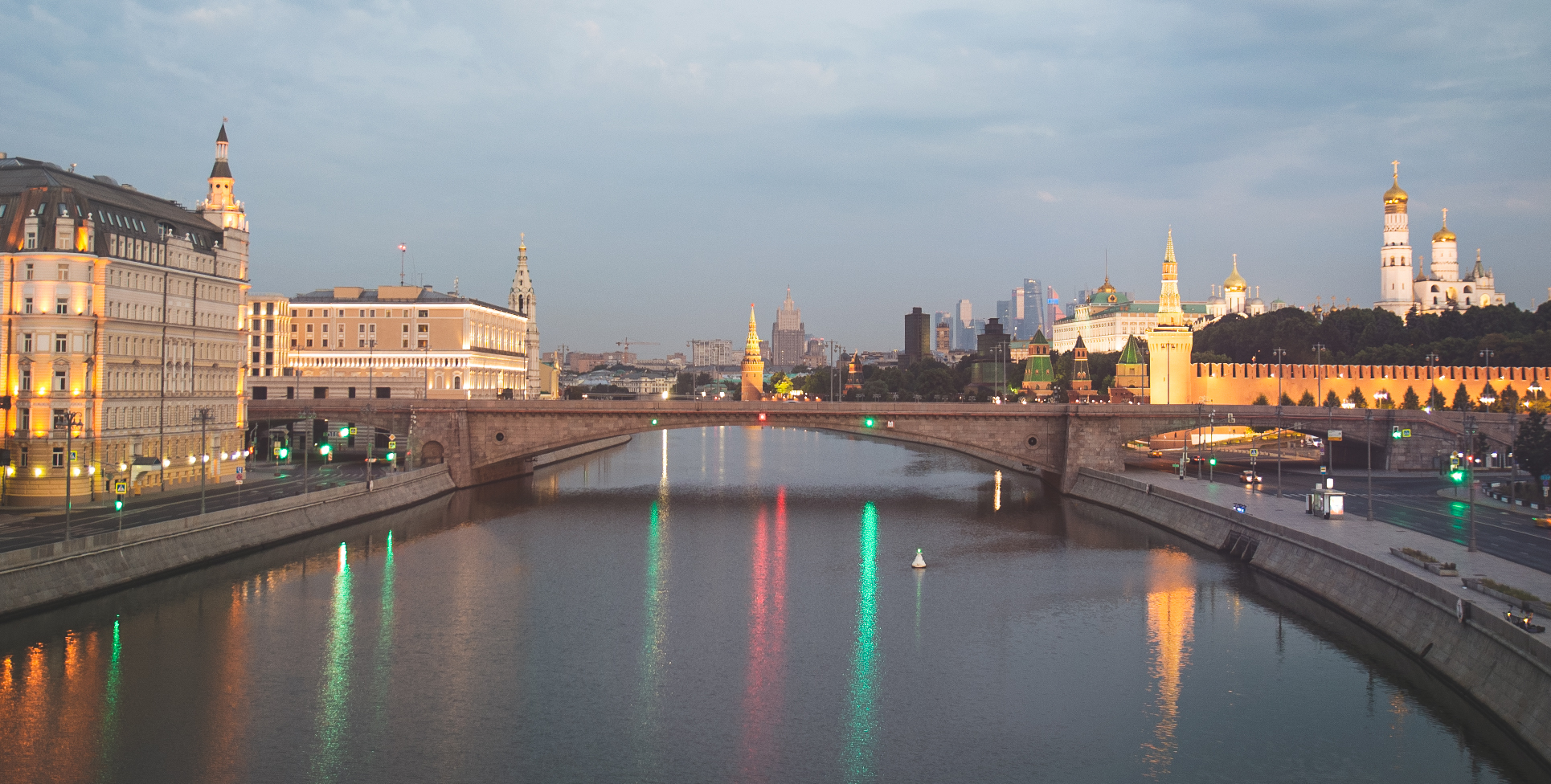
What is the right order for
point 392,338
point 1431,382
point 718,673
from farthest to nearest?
point 392,338 → point 1431,382 → point 718,673

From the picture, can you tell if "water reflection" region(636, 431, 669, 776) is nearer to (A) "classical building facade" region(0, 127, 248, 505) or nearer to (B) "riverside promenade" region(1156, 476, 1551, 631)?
(A) "classical building facade" region(0, 127, 248, 505)

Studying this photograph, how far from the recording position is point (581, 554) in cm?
5675

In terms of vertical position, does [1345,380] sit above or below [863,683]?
above

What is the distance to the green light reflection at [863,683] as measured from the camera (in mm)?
28969

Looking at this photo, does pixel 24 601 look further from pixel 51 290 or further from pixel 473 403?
pixel 473 403

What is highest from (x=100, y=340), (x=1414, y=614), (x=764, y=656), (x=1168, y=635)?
(x=100, y=340)

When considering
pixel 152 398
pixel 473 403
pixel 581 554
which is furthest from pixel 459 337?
pixel 581 554

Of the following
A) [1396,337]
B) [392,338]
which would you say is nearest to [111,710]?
[392,338]

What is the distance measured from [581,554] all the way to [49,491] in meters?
25.7

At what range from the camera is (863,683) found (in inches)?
1391

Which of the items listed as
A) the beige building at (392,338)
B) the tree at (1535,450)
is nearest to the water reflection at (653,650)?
the tree at (1535,450)

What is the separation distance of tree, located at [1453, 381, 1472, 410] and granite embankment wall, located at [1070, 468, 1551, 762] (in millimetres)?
67921

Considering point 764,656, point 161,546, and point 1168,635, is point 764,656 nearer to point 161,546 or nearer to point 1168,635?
point 1168,635

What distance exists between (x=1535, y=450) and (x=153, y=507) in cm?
7114
